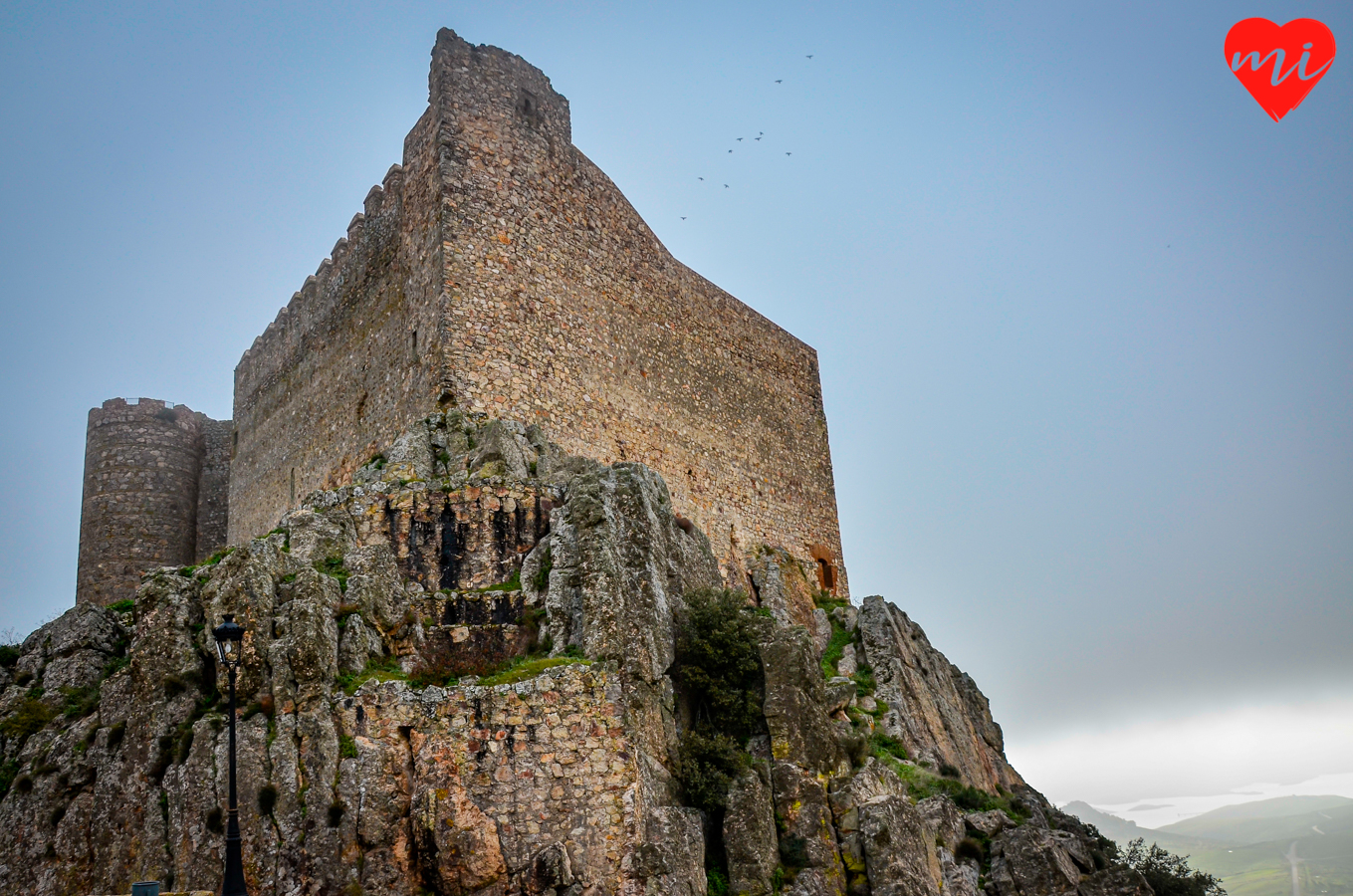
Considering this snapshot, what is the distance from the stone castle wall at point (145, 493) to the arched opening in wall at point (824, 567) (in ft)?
56.6

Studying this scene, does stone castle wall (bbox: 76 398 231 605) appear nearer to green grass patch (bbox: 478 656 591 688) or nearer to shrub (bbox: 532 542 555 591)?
shrub (bbox: 532 542 555 591)

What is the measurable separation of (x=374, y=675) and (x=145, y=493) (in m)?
20.5

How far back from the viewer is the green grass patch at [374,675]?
14.7 metres

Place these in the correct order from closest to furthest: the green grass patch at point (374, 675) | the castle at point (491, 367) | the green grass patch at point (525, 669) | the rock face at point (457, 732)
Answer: the rock face at point (457, 732) → the green grass patch at point (374, 675) → the green grass patch at point (525, 669) → the castle at point (491, 367)

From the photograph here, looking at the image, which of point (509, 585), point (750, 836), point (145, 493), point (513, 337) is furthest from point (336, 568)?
point (145, 493)

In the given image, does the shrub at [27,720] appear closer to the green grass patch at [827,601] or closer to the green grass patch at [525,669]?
the green grass patch at [525,669]

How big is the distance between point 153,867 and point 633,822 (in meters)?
5.94

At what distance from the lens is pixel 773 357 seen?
1287 inches

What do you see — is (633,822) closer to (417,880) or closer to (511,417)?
(417,880)

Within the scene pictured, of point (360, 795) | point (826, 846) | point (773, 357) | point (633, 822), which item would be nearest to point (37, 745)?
point (360, 795)

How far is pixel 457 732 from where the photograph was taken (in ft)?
47.4

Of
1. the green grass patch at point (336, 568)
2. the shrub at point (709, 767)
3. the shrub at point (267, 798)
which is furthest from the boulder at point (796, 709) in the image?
the shrub at point (267, 798)

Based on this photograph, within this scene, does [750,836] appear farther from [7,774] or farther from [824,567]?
[824,567]

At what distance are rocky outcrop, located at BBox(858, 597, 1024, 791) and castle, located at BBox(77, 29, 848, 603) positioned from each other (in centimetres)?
412
